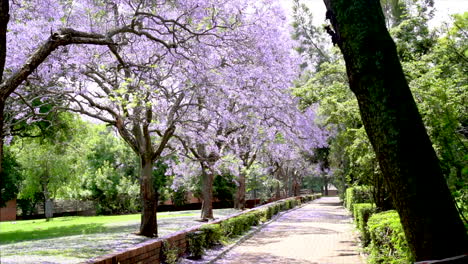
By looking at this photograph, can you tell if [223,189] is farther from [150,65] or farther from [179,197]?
[150,65]

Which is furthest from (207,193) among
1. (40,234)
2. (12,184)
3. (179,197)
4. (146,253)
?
(12,184)

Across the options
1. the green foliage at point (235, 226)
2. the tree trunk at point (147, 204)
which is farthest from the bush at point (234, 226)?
the tree trunk at point (147, 204)

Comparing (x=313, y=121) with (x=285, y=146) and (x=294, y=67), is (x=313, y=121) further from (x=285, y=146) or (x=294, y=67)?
(x=294, y=67)

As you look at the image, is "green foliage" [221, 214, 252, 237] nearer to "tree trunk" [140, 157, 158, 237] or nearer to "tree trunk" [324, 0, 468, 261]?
"tree trunk" [140, 157, 158, 237]

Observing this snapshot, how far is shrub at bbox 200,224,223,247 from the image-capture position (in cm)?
1314

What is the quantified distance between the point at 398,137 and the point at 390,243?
5038mm

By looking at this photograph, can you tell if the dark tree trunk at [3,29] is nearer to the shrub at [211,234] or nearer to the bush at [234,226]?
the shrub at [211,234]

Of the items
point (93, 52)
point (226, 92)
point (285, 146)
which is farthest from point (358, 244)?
point (285, 146)

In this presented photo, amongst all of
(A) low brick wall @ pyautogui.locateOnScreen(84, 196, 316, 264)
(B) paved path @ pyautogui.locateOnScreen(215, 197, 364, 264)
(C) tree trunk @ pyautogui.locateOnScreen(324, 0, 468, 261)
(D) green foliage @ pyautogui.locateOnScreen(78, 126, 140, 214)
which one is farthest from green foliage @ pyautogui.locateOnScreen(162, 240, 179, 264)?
(D) green foliage @ pyautogui.locateOnScreen(78, 126, 140, 214)

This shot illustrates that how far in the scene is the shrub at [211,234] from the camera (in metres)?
13.1

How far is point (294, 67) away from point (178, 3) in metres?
10.4

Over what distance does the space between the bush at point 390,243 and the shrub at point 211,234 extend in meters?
5.09

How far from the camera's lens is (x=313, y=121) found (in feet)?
92.0

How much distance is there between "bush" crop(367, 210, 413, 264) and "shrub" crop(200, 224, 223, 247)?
509 centimetres
